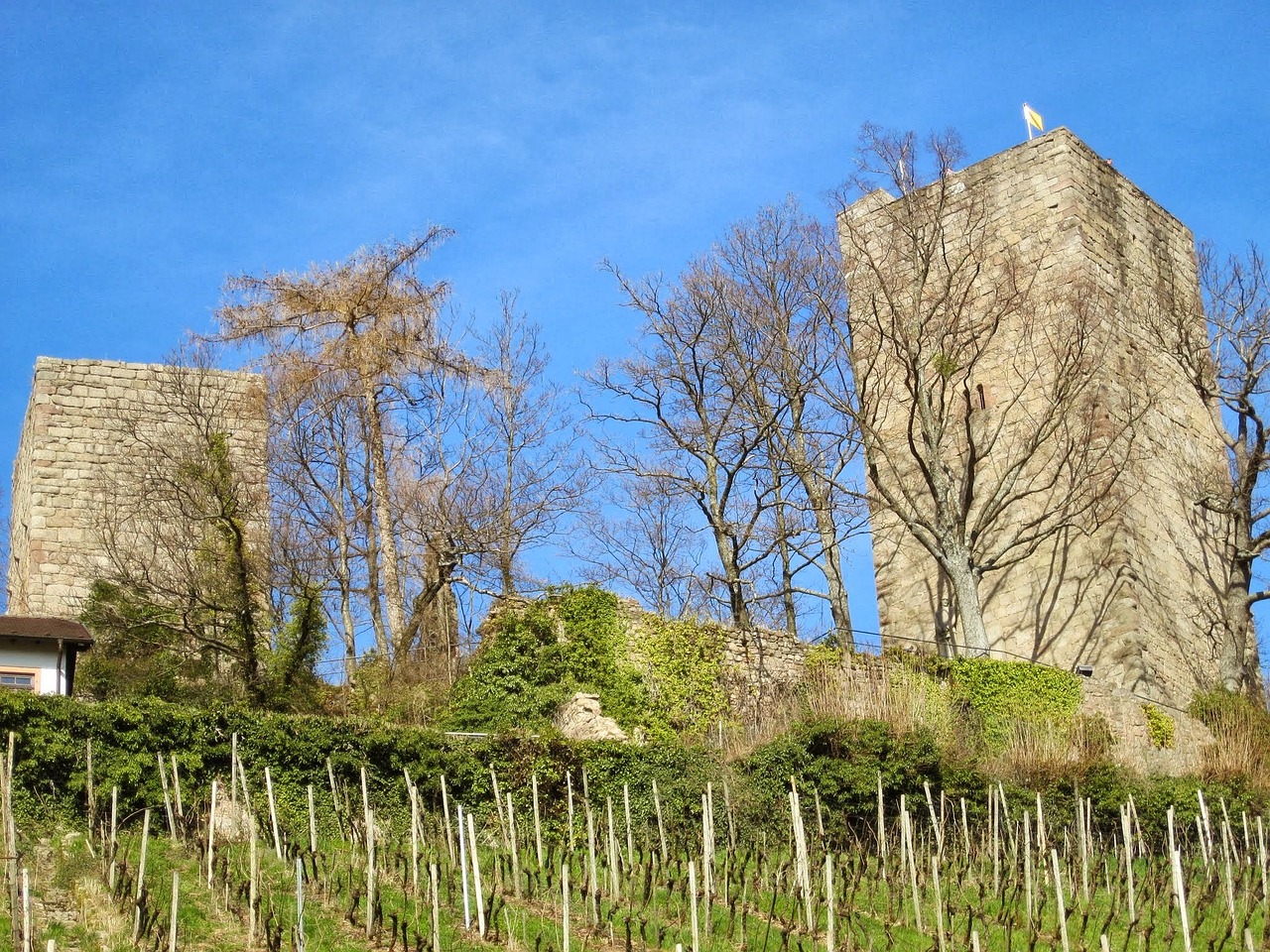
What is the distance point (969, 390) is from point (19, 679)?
14.8 m

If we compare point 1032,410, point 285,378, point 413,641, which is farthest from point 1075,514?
point 285,378

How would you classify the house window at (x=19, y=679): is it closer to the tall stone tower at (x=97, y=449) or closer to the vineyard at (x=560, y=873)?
the vineyard at (x=560, y=873)

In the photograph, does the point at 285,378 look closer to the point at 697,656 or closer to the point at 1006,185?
the point at 697,656

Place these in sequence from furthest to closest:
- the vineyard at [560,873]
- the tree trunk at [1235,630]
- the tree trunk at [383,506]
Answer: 1. the tree trunk at [1235,630]
2. the tree trunk at [383,506]
3. the vineyard at [560,873]

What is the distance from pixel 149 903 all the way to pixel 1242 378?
1806 centimetres

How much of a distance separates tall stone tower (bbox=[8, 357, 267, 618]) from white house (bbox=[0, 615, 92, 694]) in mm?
5645

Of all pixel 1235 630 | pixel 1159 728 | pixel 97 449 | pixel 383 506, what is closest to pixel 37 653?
pixel 383 506

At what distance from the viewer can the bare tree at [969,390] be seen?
23.0m

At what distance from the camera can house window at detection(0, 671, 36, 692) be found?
1631 centimetres

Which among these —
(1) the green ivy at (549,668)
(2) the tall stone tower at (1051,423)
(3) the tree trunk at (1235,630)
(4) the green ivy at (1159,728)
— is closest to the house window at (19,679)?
(1) the green ivy at (549,668)

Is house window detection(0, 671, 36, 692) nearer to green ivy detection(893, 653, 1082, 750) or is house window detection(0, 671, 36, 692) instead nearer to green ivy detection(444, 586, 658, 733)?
green ivy detection(444, 586, 658, 733)

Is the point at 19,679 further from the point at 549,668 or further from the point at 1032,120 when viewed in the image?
the point at 1032,120

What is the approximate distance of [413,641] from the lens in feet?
72.0

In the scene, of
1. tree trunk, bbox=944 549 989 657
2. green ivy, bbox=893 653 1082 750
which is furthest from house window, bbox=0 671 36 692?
tree trunk, bbox=944 549 989 657
